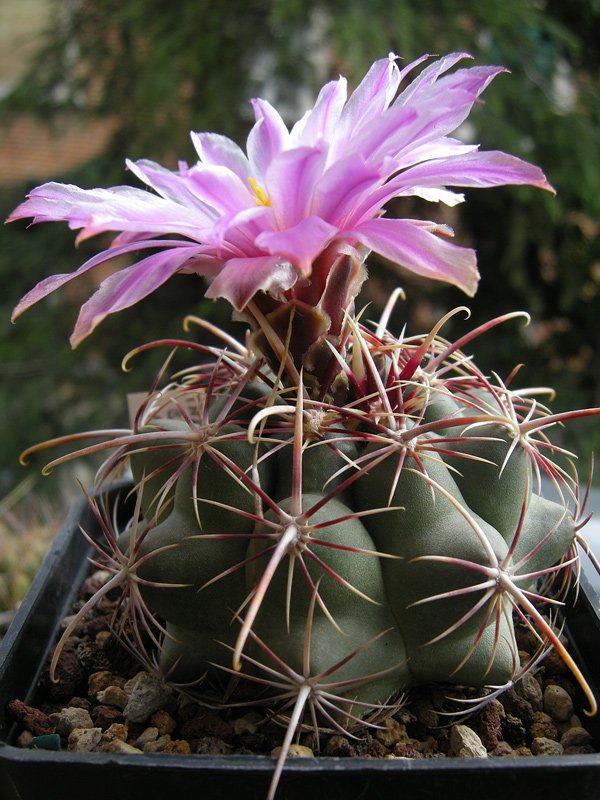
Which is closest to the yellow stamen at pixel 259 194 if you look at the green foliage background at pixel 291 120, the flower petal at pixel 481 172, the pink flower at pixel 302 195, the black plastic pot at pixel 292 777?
the pink flower at pixel 302 195

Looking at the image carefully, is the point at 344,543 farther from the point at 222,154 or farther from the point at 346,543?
the point at 222,154

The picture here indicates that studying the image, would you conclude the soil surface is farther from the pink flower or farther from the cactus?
the pink flower

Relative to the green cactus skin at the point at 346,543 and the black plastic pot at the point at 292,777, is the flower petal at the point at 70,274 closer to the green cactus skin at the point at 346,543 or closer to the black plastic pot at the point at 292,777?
the green cactus skin at the point at 346,543

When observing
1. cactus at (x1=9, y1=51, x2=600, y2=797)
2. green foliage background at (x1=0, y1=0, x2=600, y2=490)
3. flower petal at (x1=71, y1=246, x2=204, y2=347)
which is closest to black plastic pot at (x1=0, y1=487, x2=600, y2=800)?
cactus at (x1=9, y1=51, x2=600, y2=797)

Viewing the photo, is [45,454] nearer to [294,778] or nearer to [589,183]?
[589,183]

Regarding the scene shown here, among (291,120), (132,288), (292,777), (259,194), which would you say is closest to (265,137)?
(259,194)

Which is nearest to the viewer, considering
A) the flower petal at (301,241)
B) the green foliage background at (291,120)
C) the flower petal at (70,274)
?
the flower petal at (301,241)
